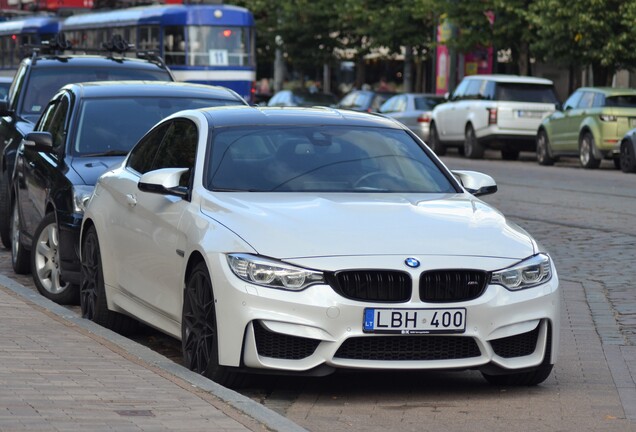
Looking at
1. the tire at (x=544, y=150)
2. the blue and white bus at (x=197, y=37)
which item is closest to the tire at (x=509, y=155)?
the tire at (x=544, y=150)

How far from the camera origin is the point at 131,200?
9.05 metres

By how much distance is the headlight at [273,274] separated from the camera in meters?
7.17

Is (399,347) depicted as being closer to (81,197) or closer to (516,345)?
(516,345)

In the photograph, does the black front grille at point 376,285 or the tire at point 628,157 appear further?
the tire at point 628,157

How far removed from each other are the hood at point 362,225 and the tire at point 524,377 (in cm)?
61

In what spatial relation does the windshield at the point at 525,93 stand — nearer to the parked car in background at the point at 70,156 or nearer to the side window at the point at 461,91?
the side window at the point at 461,91

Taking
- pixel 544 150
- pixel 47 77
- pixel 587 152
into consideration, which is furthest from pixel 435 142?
pixel 47 77

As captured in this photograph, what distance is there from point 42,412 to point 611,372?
3.49 meters

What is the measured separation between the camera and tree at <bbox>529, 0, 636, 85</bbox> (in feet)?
119

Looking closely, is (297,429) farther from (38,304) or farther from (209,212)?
(38,304)

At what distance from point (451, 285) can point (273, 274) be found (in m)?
0.85

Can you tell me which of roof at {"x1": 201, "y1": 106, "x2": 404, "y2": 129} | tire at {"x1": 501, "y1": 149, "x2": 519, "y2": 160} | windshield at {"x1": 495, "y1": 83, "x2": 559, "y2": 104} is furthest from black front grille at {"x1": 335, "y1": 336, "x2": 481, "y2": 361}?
tire at {"x1": 501, "y1": 149, "x2": 519, "y2": 160}

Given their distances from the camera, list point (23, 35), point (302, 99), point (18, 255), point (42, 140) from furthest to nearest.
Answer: point (302, 99) → point (23, 35) → point (18, 255) → point (42, 140)

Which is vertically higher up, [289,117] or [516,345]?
[289,117]
